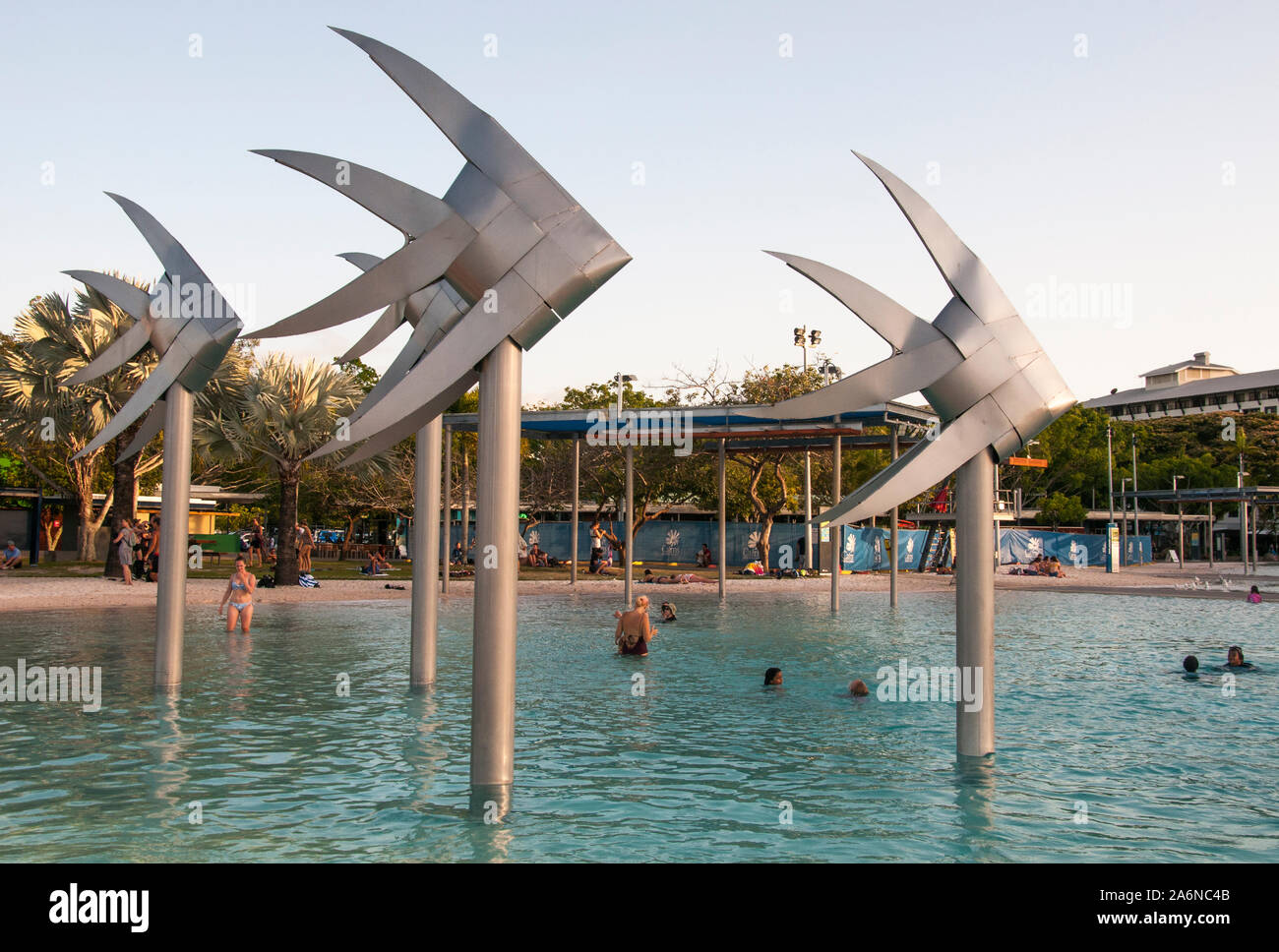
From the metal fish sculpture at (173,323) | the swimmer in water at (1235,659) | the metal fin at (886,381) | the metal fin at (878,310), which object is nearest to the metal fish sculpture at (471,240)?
the metal fin at (878,310)

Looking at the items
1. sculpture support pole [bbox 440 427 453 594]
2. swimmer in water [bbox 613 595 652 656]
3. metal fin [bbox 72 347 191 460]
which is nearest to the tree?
sculpture support pole [bbox 440 427 453 594]

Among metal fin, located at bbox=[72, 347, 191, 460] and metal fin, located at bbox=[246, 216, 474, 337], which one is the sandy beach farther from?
metal fin, located at bbox=[246, 216, 474, 337]

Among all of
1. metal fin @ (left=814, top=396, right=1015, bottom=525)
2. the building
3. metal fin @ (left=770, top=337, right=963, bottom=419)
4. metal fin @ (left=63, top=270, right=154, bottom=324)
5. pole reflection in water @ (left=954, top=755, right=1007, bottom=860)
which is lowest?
pole reflection in water @ (left=954, top=755, right=1007, bottom=860)

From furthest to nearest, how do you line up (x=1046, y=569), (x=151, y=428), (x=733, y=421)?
1. (x=1046, y=569)
2. (x=733, y=421)
3. (x=151, y=428)

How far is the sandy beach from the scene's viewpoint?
24.2 metres

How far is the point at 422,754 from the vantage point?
380 inches

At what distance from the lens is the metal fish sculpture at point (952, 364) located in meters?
7.70

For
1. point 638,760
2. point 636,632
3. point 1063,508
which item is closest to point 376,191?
point 638,760

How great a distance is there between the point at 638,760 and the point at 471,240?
5090 mm

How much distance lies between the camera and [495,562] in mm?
7211

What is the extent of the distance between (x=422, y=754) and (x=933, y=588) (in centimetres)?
2992

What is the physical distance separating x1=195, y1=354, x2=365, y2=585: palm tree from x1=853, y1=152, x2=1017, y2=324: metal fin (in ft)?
77.1

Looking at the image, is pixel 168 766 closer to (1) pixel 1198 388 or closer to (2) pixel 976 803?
(2) pixel 976 803
